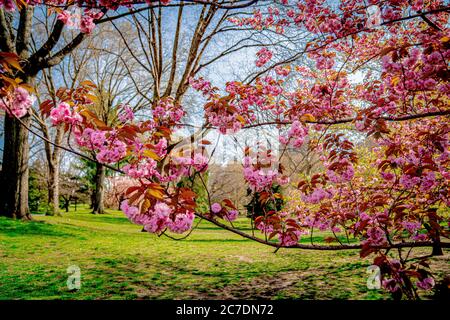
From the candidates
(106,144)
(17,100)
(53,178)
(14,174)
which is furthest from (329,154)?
(53,178)

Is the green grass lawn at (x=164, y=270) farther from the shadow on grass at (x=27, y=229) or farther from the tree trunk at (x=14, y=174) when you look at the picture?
the tree trunk at (x=14, y=174)

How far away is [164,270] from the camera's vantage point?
15.0ft

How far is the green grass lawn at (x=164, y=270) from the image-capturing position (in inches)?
134

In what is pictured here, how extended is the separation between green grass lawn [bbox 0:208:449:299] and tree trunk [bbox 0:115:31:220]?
521 millimetres

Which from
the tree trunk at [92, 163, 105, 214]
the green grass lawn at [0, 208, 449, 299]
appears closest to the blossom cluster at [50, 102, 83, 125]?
the green grass lawn at [0, 208, 449, 299]

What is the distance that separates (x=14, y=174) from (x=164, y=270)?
5.45 m

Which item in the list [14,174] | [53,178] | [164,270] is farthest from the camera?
[53,178]

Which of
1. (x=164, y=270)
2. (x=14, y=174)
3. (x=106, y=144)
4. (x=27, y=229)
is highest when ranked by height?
(x=14, y=174)

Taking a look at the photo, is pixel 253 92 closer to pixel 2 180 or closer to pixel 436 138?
pixel 436 138

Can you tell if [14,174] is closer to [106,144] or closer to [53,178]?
[53,178]

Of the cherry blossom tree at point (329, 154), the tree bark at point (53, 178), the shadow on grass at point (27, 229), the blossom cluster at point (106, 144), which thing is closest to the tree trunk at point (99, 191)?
the tree bark at point (53, 178)

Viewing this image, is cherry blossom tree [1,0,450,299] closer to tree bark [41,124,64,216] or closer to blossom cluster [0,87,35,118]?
blossom cluster [0,87,35,118]

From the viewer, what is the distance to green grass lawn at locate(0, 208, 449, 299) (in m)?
3.39
